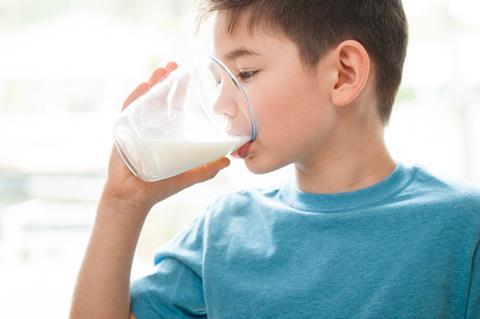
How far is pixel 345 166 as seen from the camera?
3.92 ft

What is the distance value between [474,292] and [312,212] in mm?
291

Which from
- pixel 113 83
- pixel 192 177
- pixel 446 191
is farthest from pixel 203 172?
pixel 113 83

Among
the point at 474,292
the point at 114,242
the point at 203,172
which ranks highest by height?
Result: the point at 203,172

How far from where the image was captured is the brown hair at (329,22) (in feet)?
3.62

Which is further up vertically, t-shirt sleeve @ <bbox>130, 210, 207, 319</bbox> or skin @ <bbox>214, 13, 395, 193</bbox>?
skin @ <bbox>214, 13, 395, 193</bbox>

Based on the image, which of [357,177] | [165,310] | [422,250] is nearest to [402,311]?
[422,250]

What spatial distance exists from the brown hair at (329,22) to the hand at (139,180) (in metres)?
0.15

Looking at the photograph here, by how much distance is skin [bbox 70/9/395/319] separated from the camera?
109 cm

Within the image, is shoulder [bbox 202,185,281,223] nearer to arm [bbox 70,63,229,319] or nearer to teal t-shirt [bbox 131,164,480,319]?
teal t-shirt [bbox 131,164,480,319]

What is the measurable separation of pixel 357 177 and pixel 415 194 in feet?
0.34

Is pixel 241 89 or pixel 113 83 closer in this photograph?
pixel 241 89

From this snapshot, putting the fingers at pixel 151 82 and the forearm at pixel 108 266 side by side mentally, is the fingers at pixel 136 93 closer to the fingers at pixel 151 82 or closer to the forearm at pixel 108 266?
the fingers at pixel 151 82

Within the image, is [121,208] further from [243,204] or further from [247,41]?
[247,41]

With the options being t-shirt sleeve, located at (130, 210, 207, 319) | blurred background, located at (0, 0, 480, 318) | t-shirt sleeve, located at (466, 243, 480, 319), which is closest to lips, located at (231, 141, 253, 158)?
t-shirt sleeve, located at (130, 210, 207, 319)
